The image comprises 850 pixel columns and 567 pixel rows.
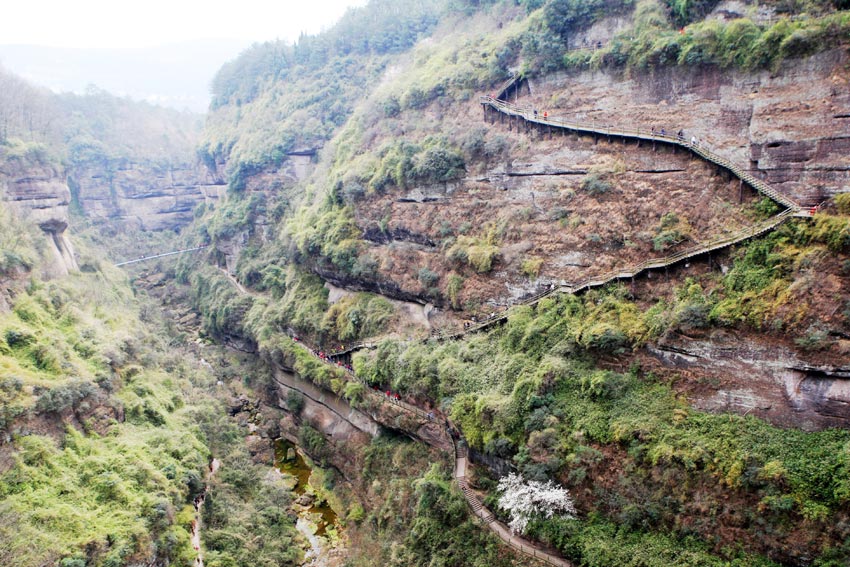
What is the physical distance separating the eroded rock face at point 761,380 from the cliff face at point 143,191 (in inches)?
2677

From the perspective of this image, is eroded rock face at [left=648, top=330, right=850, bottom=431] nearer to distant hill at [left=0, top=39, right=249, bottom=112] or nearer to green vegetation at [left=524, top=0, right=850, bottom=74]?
green vegetation at [left=524, top=0, right=850, bottom=74]

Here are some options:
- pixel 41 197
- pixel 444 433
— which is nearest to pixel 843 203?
pixel 444 433

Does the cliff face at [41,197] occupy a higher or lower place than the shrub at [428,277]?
higher

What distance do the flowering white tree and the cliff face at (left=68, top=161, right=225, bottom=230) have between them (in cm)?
6500

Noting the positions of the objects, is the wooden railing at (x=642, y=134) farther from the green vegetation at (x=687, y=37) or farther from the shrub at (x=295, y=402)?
the shrub at (x=295, y=402)

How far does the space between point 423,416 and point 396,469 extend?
144 inches

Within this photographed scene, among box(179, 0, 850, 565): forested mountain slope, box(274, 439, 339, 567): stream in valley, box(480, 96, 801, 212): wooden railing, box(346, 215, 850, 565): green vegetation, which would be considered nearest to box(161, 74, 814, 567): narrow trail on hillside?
box(480, 96, 801, 212): wooden railing

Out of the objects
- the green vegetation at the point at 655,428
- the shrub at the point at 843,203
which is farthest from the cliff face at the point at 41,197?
the shrub at the point at 843,203

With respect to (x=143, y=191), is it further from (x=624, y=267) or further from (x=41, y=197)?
(x=624, y=267)

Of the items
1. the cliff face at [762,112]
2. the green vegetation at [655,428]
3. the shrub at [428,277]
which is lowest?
the green vegetation at [655,428]

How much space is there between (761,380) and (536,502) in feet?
32.9

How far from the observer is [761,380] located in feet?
70.1

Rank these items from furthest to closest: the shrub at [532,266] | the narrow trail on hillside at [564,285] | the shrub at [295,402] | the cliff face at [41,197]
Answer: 1. the cliff face at [41,197]
2. the shrub at [295,402]
3. the shrub at [532,266]
4. the narrow trail on hillside at [564,285]

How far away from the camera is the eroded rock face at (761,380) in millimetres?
19891
